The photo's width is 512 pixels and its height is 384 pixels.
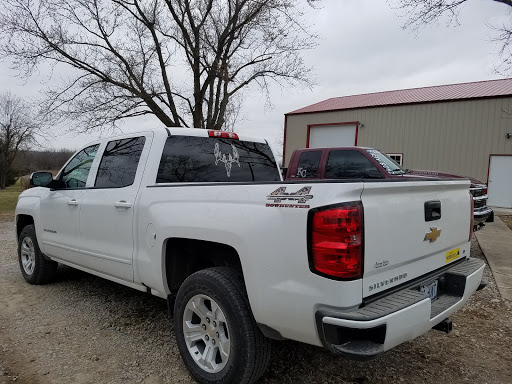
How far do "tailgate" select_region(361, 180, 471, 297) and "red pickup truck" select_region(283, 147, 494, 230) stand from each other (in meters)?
4.66

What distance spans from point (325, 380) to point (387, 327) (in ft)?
3.50

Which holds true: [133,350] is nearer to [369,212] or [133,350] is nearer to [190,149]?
[190,149]

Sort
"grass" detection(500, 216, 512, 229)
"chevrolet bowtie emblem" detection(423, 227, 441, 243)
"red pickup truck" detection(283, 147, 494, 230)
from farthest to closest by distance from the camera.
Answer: "grass" detection(500, 216, 512, 229)
"red pickup truck" detection(283, 147, 494, 230)
"chevrolet bowtie emblem" detection(423, 227, 441, 243)

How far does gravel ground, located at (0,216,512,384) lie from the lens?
276cm

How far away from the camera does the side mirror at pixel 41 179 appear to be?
4.15 meters

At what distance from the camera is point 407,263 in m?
2.27

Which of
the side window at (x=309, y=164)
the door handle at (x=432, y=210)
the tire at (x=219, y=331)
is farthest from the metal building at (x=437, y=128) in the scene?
the tire at (x=219, y=331)

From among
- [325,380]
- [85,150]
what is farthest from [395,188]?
[85,150]

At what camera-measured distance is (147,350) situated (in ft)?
10.3

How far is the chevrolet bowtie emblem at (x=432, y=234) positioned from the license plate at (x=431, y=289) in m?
0.30

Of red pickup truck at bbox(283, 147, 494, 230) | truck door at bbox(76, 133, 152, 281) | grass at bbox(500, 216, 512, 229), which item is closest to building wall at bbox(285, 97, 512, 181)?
grass at bbox(500, 216, 512, 229)

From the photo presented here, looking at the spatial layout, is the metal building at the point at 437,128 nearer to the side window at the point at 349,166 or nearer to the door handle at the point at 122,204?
the side window at the point at 349,166

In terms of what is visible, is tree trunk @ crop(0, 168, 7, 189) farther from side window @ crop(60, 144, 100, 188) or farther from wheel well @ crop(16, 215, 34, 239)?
side window @ crop(60, 144, 100, 188)

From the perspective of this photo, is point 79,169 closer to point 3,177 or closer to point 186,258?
point 186,258
